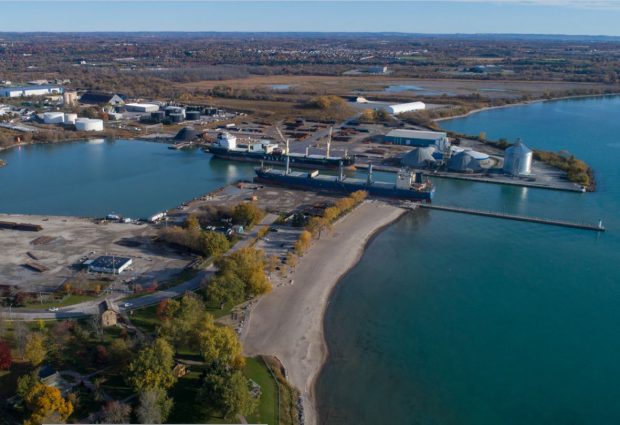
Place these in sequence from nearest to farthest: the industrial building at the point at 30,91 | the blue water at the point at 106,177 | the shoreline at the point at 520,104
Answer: the blue water at the point at 106,177
the shoreline at the point at 520,104
the industrial building at the point at 30,91

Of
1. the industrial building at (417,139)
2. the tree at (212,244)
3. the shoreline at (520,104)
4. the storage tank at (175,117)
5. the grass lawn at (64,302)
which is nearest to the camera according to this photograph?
the grass lawn at (64,302)

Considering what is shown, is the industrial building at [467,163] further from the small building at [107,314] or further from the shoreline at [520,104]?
the small building at [107,314]

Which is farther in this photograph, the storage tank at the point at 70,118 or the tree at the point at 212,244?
the storage tank at the point at 70,118

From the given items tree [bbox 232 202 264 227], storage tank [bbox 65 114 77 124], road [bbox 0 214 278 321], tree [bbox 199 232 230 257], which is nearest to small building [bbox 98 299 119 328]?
road [bbox 0 214 278 321]

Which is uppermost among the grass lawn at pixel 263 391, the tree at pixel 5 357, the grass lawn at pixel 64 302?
the tree at pixel 5 357

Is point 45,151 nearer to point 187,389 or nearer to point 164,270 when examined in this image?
point 164,270

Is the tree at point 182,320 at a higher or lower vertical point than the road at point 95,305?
higher

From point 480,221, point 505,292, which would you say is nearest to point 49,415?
point 505,292

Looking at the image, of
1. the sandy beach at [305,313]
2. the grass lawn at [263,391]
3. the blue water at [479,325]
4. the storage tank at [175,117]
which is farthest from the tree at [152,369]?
the storage tank at [175,117]

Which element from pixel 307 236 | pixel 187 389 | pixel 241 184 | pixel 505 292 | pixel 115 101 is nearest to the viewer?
pixel 187 389
